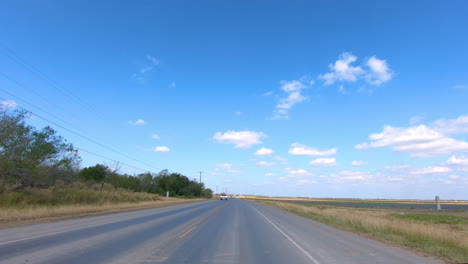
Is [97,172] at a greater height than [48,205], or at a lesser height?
greater

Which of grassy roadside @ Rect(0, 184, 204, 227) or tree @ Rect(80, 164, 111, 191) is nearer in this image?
grassy roadside @ Rect(0, 184, 204, 227)

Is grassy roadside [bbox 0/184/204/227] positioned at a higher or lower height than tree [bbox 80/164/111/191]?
lower

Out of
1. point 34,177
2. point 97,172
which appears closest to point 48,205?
point 34,177

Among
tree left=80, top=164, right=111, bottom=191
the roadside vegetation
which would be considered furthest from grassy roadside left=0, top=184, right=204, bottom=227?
tree left=80, top=164, right=111, bottom=191

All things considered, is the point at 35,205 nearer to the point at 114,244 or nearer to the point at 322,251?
the point at 114,244

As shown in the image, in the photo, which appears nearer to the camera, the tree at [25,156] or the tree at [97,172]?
the tree at [25,156]

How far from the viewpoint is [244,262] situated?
823cm

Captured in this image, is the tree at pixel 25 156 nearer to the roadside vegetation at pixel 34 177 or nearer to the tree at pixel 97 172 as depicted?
the roadside vegetation at pixel 34 177

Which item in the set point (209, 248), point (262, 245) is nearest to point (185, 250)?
point (209, 248)

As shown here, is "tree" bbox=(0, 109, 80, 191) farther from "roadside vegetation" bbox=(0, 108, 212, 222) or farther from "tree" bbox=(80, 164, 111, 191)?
"tree" bbox=(80, 164, 111, 191)

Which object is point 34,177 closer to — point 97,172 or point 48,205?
point 48,205

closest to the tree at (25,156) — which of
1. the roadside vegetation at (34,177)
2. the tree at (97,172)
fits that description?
the roadside vegetation at (34,177)

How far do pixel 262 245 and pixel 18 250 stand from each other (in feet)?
23.9

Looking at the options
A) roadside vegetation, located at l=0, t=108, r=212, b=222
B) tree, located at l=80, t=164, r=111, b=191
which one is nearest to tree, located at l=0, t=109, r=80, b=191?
roadside vegetation, located at l=0, t=108, r=212, b=222
